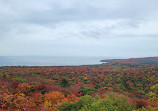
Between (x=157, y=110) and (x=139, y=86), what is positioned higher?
(x=157, y=110)

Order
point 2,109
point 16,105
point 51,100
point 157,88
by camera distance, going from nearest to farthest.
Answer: point 2,109 → point 16,105 → point 51,100 → point 157,88

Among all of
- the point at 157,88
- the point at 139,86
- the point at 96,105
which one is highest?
the point at 96,105

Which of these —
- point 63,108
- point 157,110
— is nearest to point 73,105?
point 63,108

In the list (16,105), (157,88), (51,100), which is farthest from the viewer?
(157,88)

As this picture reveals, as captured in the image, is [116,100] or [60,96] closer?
[116,100]

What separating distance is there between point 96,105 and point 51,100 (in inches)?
150

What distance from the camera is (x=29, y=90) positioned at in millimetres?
9461

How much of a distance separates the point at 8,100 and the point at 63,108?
2.90 metres

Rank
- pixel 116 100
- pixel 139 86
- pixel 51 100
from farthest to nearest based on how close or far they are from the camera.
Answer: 1. pixel 139 86
2. pixel 51 100
3. pixel 116 100

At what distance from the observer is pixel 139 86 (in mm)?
15805

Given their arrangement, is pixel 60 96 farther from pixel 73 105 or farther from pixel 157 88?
pixel 157 88

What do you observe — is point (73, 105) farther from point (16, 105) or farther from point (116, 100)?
point (16, 105)

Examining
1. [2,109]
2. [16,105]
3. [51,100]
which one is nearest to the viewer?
[2,109]

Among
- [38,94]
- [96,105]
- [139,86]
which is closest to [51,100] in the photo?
[38,94]
